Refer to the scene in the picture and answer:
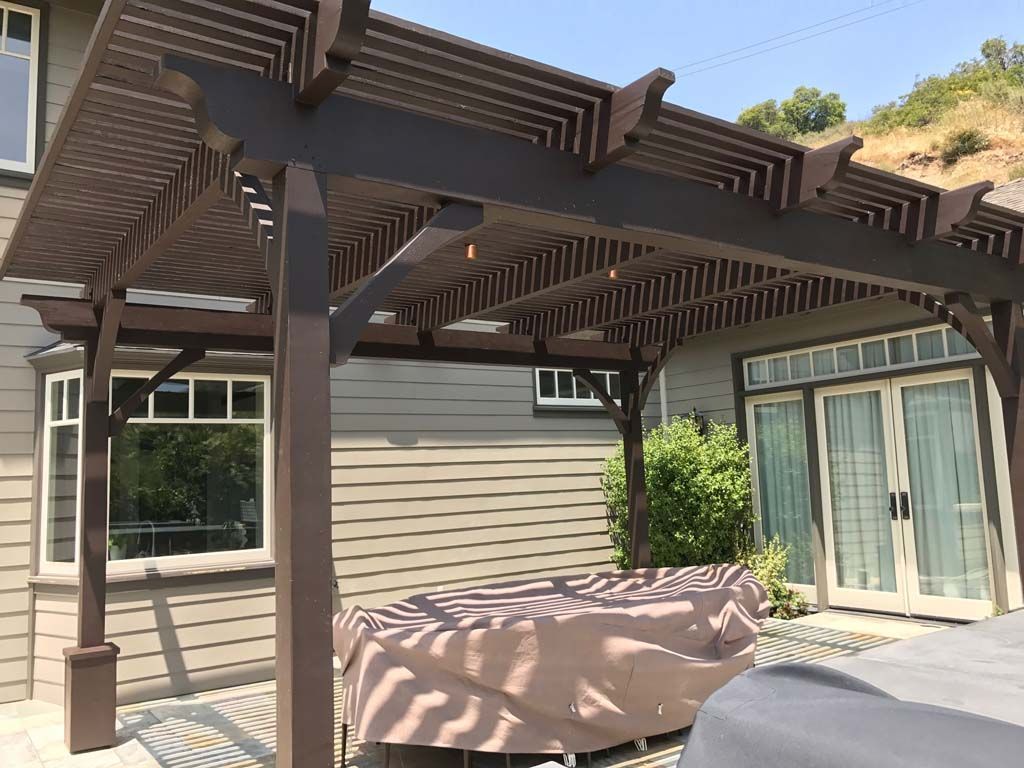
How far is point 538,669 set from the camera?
4.03m

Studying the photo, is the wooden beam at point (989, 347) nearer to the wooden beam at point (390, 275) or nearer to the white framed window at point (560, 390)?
the wooden beam at point (390, 275)

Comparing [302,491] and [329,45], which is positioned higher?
[329,45]

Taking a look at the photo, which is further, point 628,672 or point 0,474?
point 0,474

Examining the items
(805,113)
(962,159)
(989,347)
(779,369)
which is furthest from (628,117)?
(805,113)

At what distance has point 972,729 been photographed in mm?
853

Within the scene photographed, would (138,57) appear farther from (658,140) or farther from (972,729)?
(972,729)

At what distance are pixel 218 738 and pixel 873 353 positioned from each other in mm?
6195

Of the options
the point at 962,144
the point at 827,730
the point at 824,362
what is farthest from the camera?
the point at 962,144

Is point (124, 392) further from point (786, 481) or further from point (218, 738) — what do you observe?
point (786, 481)

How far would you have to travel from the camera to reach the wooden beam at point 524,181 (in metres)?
2.60

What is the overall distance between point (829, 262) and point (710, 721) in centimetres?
362

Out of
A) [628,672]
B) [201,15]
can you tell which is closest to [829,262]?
[628,672]

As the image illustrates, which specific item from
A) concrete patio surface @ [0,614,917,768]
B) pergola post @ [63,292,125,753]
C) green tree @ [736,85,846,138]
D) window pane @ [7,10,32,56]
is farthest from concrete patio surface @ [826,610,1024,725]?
green tree @ [736,85,846,138]

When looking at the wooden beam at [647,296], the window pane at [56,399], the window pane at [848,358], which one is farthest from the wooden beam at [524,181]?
the window pane at [56,399]
